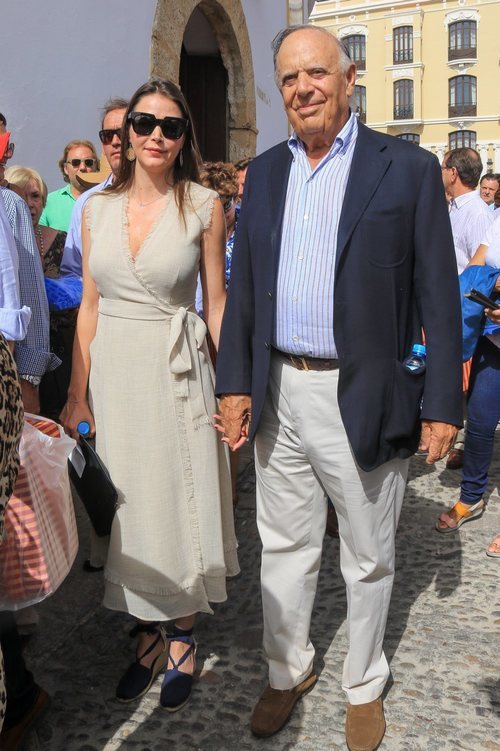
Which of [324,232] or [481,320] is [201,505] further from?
[481,320]

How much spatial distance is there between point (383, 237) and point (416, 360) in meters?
0.39

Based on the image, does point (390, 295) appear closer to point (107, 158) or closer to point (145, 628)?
point (145, 628)

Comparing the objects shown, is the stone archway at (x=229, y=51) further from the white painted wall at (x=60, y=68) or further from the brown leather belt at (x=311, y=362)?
the brown leather belt at (x=311, y=362)

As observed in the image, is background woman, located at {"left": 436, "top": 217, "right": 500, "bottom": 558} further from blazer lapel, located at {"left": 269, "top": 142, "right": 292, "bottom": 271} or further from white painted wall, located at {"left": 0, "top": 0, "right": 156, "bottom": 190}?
white painted wall, located at {"left": 0, "top": 0, "right": 156, "bottom": 190}

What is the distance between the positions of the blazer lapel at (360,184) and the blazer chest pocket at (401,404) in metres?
0.38

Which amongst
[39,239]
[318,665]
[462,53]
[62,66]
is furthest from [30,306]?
[462,53]

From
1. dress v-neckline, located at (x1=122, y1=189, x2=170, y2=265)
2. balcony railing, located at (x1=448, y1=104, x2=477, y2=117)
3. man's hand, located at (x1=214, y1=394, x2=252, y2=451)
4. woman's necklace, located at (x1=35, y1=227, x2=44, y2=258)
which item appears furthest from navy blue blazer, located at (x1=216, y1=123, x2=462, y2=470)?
balcony railing, located at (x1=448, y1=104, x2=477, y2=117)

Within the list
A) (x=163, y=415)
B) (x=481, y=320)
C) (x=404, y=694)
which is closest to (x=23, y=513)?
(x=163, y=415)

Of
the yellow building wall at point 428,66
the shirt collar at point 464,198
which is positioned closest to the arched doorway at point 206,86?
the shirt collar at point 464,198

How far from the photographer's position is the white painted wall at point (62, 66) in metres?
5.29

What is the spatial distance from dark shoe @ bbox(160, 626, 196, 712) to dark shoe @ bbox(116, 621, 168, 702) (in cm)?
6

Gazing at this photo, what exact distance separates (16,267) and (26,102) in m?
3.37

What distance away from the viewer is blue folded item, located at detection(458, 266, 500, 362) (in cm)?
379

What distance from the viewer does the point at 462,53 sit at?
45031 mm
